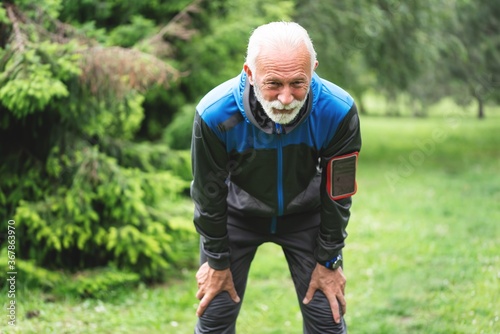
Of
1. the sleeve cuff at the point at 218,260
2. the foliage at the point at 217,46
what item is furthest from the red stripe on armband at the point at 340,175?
the foliage at the point at 217,46

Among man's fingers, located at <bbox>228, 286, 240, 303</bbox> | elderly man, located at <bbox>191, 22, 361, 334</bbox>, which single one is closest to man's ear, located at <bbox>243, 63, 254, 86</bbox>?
elderly man, located at <bbox>191, 22, 361, 334</bbox>

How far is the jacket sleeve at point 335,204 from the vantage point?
107 inches

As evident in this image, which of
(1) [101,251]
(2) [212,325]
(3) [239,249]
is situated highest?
(3) [239,249]

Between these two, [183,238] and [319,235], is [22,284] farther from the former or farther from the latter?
[319,235]

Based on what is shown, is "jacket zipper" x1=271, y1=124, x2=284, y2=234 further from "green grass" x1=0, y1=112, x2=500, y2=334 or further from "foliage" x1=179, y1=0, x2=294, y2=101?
"foliage" x1=179, y1=0, x2=294, y2=101

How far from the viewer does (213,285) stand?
2.92m

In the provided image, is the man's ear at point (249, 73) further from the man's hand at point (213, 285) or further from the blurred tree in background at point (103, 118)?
the blurred tree in background at point (103, 118)

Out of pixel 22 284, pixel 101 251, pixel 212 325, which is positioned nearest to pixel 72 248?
pixel 101 251

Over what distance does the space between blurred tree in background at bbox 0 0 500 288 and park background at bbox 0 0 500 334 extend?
14 mm

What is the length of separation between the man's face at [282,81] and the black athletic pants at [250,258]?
725mm

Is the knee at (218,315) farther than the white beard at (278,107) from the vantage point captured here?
Yes

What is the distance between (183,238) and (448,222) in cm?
346

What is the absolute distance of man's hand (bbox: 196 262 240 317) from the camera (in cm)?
292

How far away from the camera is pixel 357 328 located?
14.1 feet
